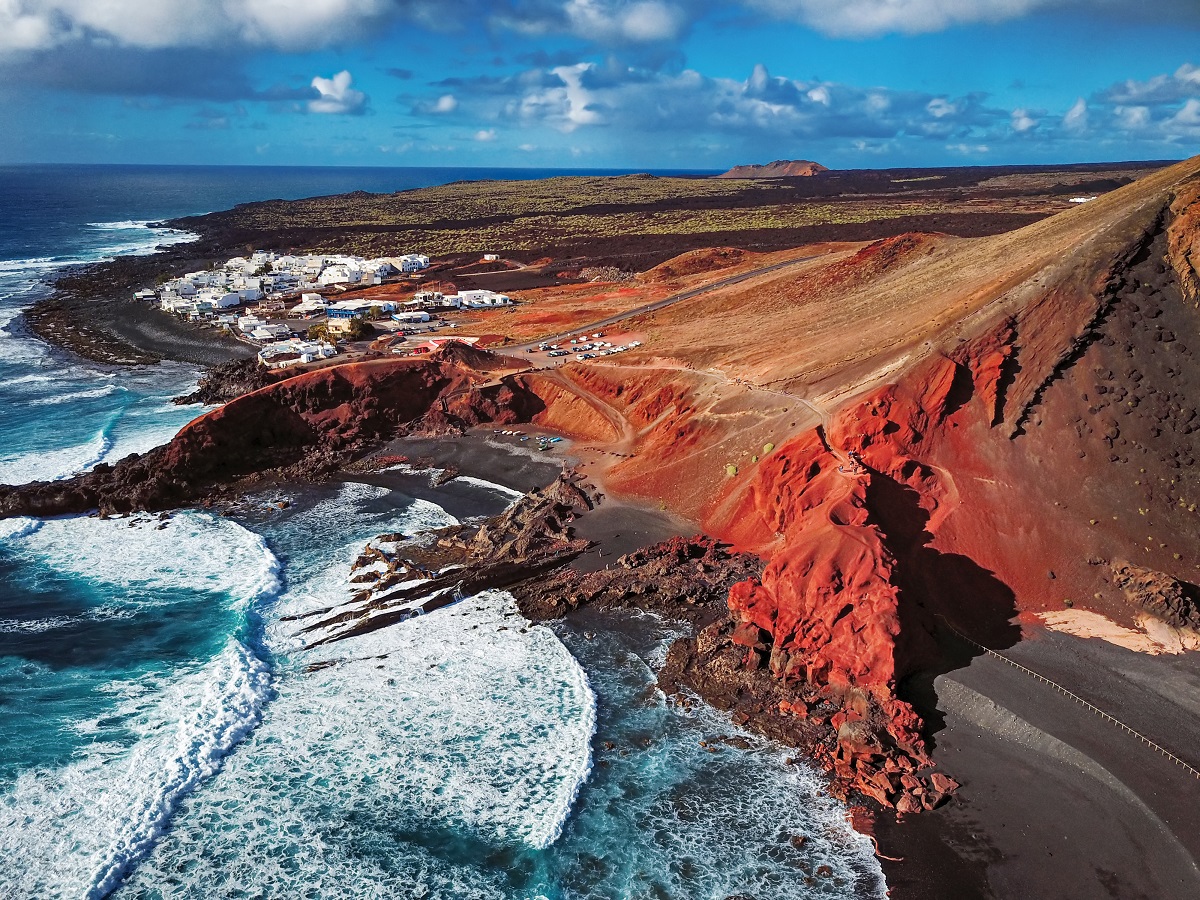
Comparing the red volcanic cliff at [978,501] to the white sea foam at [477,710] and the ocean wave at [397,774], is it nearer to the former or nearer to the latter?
the white sea foam at [477,710]

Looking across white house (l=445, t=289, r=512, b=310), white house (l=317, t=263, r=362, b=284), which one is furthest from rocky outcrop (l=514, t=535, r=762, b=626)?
white house (l=317, t=263, r=362, b=284)

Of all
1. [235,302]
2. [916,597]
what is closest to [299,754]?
[916,597]

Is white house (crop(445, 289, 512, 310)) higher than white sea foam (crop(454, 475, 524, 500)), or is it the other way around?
white house (crop(445, 289, 512, 310))

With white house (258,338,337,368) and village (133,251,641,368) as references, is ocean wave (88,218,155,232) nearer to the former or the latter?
village (133,251,641,368)

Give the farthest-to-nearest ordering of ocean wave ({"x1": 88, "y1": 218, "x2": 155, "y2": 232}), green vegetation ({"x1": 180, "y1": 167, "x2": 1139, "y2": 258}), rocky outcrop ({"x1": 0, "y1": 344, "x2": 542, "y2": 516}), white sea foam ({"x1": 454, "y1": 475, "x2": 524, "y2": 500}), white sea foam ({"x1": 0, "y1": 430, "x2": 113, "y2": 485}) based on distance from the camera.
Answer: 1. ocean wave ({"x1": 88, "y1": 218, "x2": 155, "y2": 232})
2. green vegetation ({"x1": 180, "y1": 167, "x2": 1139, "y2": 258})
3. white sea foam ({"x1": 0, "y1": 430, "x2": 113, "y2": 485})
4. white sea foam ({"x1": 454, "y1": 475, "x2": 524, "y2": 500})
5. rocky outcrop ({"x1": 0, "y1": 344, "x2": 542, "y2": 516})

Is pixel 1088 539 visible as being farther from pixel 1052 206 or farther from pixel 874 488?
pixel 1052 206
